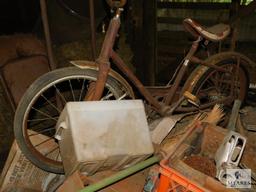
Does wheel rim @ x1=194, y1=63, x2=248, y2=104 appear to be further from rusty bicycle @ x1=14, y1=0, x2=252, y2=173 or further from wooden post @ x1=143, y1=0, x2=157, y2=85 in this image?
wooden post @ x1=143, y1=0, x2=157, y2=85

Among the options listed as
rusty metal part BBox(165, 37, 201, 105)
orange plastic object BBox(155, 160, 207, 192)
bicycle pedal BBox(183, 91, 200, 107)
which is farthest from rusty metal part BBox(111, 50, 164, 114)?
orange plastic object BBox(155, 160, 207, 192)

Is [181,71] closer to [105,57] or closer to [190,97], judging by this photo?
[190,97]

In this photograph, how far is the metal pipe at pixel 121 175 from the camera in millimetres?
2217

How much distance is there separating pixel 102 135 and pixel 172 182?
0.64m

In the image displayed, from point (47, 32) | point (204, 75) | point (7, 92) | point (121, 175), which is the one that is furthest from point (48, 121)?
point (204, 75)

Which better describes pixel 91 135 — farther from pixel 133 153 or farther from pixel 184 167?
pixel 184 167

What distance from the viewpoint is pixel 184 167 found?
242cm

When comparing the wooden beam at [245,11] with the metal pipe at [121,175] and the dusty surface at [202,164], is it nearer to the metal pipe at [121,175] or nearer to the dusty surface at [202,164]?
the dusty surface at [202,164]

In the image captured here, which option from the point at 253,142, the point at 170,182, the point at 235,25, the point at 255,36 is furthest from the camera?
the point at 255,36

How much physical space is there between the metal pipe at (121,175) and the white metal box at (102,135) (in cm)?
7

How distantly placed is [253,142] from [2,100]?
283 centimetres

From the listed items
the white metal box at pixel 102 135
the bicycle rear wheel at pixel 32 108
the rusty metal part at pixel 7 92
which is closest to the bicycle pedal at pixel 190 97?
the bicycle rear wheel at pixel 32 108

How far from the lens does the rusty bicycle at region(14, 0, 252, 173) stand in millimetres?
2746

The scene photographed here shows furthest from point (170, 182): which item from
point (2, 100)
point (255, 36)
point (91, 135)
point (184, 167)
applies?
point (255, 36)
